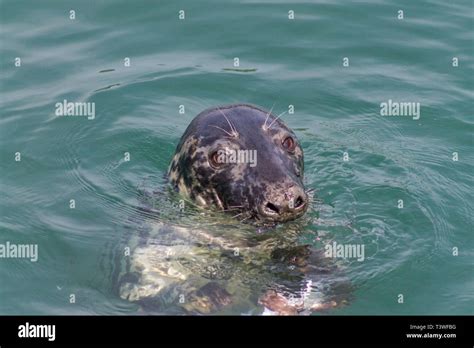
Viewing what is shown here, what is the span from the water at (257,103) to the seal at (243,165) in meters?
0.67

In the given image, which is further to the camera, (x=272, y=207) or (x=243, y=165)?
(x=243, y=165)

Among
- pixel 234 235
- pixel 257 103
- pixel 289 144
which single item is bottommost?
pixel 234 235

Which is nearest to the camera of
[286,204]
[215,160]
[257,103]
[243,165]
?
[286,204]

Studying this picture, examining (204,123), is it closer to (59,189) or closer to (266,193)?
(266,193)

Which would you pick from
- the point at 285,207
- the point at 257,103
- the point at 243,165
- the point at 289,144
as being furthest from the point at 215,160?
the point at 257,103

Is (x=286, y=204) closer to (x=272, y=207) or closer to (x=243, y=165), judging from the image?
(x=272, y=207)

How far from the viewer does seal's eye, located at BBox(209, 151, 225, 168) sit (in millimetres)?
8836

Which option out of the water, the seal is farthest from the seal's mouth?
the water

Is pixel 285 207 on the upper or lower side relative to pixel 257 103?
lower

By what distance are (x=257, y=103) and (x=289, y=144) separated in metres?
3.89

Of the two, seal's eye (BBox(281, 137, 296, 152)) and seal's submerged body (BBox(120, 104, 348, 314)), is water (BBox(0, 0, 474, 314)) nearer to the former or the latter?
seal's submerged body (BBox(120, 104, 348, 314))

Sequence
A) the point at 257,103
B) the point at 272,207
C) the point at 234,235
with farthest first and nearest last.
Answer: the point at 257,103, the point at 234,235, the point at 272,207

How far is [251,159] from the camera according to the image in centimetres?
864

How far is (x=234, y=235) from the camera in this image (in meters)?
8.55
